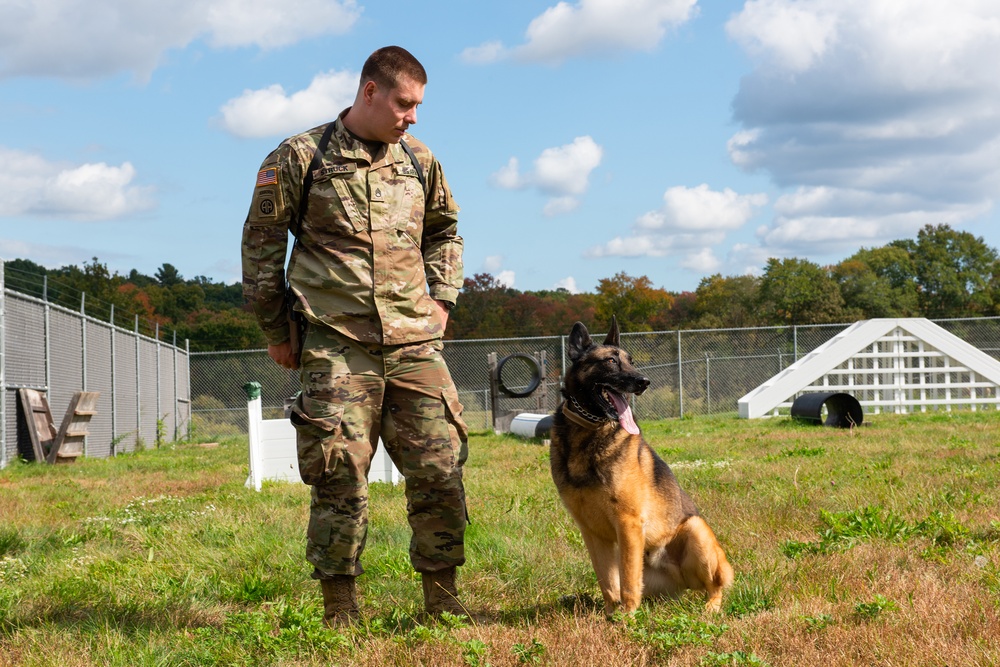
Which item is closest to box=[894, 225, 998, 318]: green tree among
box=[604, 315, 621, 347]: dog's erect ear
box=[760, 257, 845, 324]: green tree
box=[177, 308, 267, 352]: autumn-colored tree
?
box=[760, 257, 845, 324]: green tree

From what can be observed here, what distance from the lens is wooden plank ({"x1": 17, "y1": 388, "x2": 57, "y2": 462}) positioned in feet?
41.5

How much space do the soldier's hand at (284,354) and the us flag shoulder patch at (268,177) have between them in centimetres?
65

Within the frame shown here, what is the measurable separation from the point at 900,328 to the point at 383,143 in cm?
2012

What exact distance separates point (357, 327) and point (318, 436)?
46cm

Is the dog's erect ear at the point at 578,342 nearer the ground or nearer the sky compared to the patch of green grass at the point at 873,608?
nearer the sky

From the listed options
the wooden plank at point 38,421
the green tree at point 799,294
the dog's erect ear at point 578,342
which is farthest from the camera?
the green tree at point 799,294

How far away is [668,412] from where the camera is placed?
22703mm

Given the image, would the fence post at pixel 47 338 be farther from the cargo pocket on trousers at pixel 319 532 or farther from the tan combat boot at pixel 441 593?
the tan combat boot at pixel 441 593

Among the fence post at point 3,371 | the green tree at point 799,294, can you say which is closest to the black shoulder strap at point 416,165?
the fence post at point 3,371

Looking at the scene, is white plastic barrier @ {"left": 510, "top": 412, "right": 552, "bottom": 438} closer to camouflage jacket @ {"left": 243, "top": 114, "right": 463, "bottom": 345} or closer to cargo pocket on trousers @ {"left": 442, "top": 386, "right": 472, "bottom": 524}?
cargo pocket on trousers @ {"left": 442, "top": 386, "right": 472, "bottom": 524}

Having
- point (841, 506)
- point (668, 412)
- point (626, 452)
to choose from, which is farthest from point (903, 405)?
point (626, 452)

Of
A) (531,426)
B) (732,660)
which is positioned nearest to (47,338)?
(531,426)

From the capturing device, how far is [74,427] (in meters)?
13.8

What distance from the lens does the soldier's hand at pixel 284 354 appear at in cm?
370
